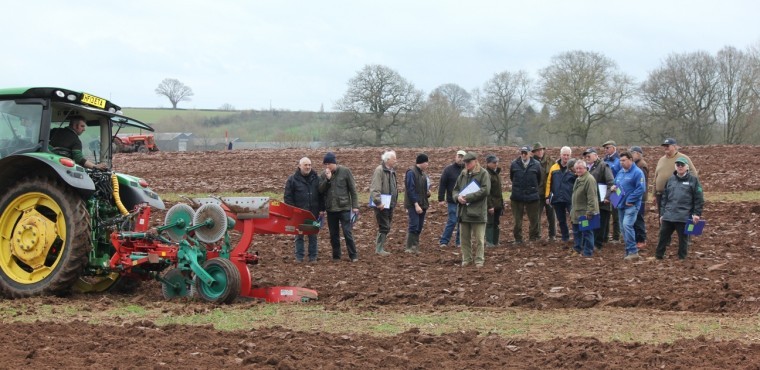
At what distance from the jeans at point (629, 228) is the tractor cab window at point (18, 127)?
8.46 m

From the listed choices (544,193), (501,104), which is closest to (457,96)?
(501,104)

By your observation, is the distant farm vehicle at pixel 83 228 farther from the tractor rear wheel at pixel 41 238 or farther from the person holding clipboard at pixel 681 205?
the person holding clipboard at pixel 681 205

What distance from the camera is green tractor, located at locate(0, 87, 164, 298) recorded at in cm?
960

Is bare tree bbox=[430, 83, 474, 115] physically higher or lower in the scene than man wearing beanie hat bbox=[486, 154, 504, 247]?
higher

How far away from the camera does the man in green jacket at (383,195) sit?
13.9 m

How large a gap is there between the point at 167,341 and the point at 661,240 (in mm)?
8076

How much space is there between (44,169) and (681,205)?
8.70 meters

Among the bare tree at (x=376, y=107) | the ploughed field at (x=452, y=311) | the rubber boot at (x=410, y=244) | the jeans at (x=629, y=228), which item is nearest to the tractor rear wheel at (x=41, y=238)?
the ploughed field at (x=452, y=311)

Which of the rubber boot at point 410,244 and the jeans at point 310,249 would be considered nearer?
the jeans at point 310,249

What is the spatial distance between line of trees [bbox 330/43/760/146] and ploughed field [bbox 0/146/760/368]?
115 ft

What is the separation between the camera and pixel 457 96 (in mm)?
67562

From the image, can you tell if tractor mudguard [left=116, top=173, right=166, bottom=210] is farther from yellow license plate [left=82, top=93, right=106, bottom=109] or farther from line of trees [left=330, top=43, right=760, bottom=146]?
line of trees [left=330, top=43, right=760, bottom=146]

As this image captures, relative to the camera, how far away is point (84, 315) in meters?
8.84

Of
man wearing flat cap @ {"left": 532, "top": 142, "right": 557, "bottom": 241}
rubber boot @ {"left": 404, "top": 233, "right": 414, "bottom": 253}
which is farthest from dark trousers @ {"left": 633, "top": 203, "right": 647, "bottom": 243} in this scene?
rubber boot @ {"left": 404, "top": 233, "right": 414, "bottom": 253}
